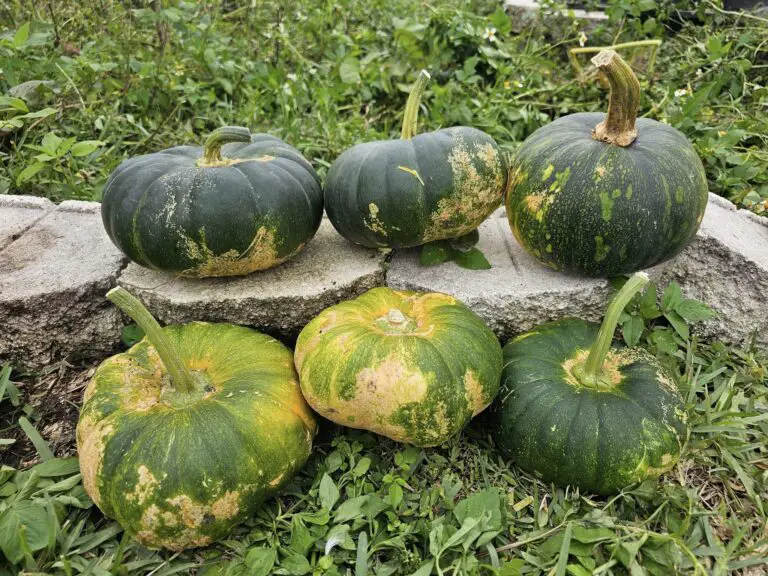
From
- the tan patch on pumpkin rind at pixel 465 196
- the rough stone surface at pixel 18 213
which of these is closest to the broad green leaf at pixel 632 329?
the tan patch on pumpkin rind at pixel 465 196

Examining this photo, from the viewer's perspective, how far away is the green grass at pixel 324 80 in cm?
365

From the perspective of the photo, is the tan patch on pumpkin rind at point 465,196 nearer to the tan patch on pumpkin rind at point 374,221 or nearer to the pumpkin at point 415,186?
the pumpkin at point 415,186

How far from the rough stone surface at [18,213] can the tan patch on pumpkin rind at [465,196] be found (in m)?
1.93

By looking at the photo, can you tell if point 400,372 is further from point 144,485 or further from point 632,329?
point 632,329

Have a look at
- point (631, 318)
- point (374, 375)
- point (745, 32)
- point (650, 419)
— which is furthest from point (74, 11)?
point (745, 32)

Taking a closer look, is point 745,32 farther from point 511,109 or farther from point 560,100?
point 511,109

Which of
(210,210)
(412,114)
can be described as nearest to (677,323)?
(412,114)

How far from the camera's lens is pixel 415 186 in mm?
2346

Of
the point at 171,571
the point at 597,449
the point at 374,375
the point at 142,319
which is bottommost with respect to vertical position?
the point at 171,571

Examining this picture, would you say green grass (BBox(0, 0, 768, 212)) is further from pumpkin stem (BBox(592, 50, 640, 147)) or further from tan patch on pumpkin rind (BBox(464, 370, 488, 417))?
tan patch on pumpkin rind (BBox(464, 370, 488, 417))

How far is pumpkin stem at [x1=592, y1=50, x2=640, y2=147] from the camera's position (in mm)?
2199

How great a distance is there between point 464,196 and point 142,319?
1267 millimetres

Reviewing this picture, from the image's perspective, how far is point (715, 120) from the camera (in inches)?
157

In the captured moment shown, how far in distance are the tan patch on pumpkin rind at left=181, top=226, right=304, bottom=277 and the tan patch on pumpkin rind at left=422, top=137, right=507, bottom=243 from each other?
0.63 metres
